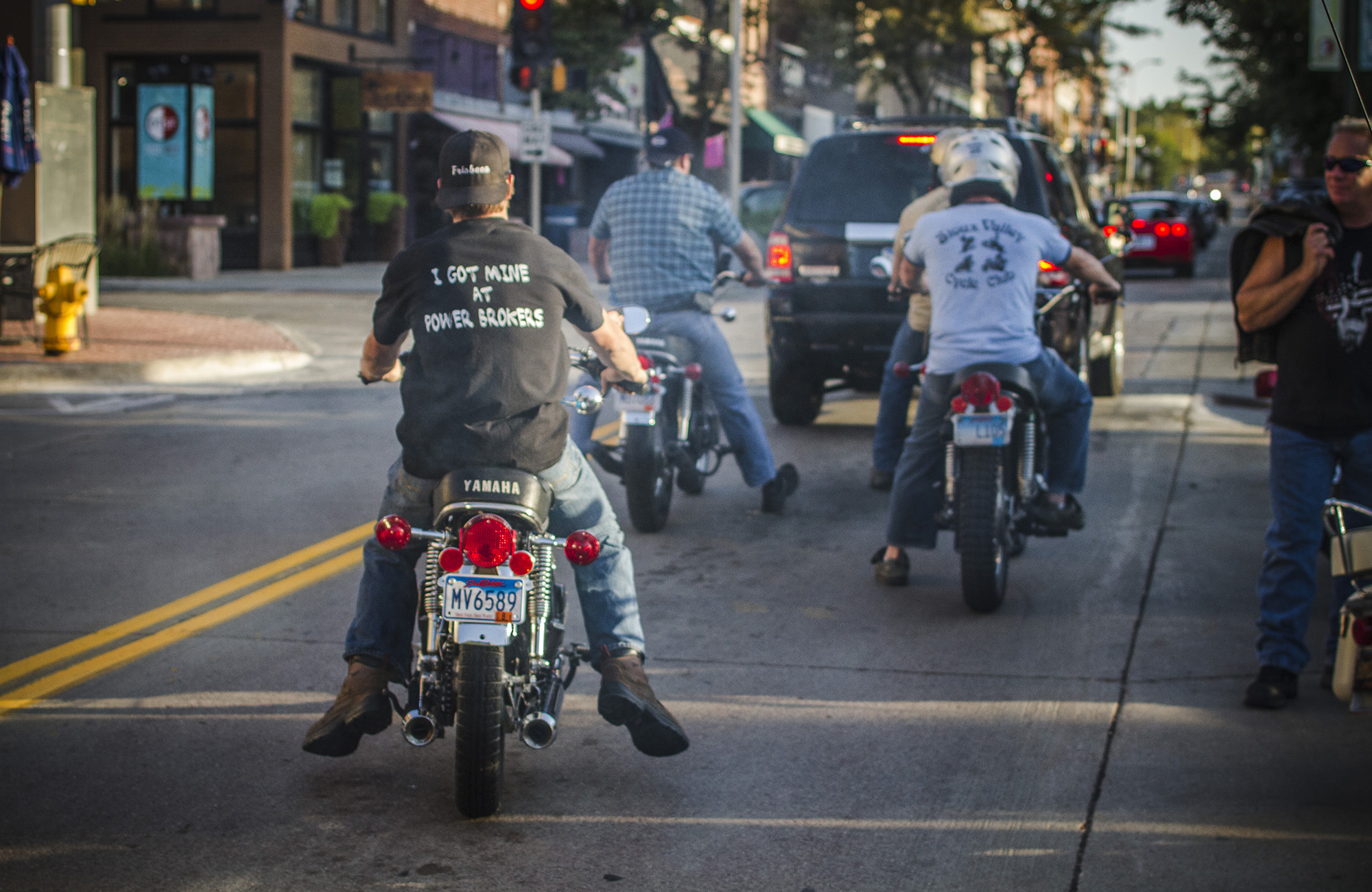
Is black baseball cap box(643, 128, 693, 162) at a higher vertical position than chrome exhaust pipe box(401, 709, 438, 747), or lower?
higher

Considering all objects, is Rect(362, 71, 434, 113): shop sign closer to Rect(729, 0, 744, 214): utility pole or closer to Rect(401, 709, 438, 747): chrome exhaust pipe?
Rect(729, 0, 744, 214): utility pole

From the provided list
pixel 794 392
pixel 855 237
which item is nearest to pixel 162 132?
pixel 794 392

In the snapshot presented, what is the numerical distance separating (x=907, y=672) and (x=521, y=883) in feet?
6.95

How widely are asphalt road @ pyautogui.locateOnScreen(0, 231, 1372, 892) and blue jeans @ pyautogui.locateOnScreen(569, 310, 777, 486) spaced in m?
0.32

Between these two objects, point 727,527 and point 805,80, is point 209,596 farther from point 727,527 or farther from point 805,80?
point 805,80

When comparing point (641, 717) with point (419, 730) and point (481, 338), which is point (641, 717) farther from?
point (481, 338)

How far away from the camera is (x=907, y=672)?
5477 millimetres

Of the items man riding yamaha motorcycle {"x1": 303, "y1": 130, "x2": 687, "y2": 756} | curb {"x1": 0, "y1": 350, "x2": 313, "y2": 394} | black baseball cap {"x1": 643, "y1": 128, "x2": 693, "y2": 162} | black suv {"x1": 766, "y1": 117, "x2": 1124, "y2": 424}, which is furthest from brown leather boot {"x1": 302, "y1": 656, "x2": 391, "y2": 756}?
curb {"x1": 0, "y1": 350, "x2": 313, "y2": 394}

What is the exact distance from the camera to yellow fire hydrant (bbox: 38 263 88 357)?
1389 cm

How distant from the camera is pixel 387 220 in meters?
32.5

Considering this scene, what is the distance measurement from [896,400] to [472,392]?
4.69 m

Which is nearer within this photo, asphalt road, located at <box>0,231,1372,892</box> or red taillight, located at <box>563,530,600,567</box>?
asphalt road, located at <box>0,231,1372,892</box>

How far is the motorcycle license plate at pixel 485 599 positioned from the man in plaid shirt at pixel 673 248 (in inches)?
154

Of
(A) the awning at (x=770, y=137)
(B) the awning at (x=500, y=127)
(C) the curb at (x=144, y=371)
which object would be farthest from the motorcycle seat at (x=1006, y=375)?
(A) the awning at (x=770, y=137)
